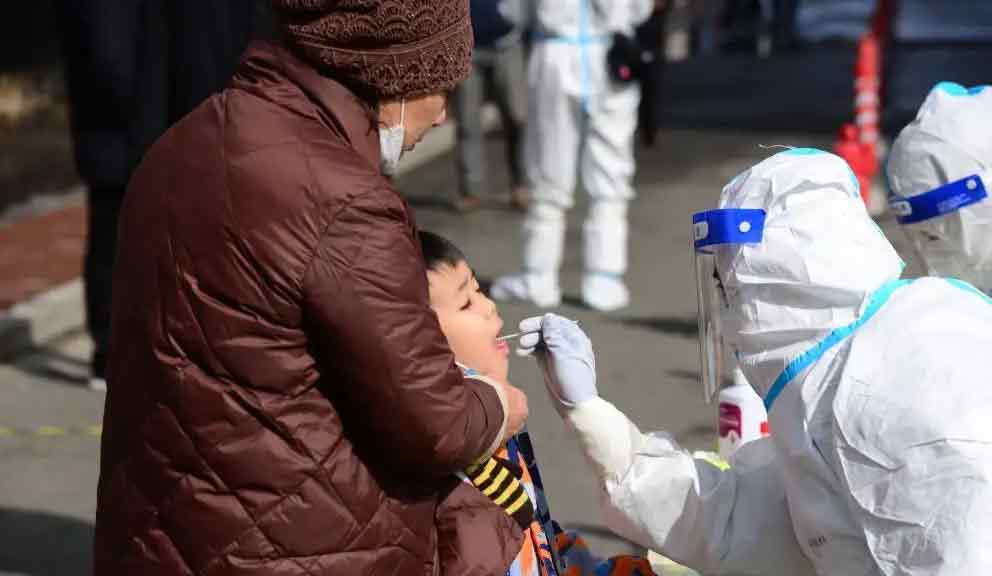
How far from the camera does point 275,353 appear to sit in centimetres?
223

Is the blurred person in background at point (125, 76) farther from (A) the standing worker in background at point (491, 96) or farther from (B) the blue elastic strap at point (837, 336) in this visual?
(B) the blue elastic strap at point (837, 336)

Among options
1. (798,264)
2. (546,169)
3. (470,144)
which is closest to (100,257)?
(546,169)

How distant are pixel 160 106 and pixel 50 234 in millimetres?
3721

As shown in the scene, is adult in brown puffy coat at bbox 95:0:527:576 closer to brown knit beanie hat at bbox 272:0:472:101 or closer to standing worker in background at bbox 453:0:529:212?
brown knit beanie hat at bbox 272:0:472:101

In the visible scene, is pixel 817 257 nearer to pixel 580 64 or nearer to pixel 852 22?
pixel 580 64

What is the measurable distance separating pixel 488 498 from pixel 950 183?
1.32 metres

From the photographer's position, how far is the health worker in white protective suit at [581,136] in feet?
22.8

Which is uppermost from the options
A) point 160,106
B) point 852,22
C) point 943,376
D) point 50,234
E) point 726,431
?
point 943,376

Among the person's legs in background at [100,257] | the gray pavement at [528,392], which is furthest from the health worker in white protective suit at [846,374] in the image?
the person's legs in background at [100,257]

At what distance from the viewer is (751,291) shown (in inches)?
100.0

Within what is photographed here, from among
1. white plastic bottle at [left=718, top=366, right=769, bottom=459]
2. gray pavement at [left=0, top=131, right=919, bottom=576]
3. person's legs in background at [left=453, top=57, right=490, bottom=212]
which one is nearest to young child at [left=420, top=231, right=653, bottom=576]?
white plastic bottle at [left=718, top=366, right=769, bottom=459]

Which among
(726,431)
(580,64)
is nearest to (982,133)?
(726,431)

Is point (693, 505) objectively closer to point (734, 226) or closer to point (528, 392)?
point (734, 226)

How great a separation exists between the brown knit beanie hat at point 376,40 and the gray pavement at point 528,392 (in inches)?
103
